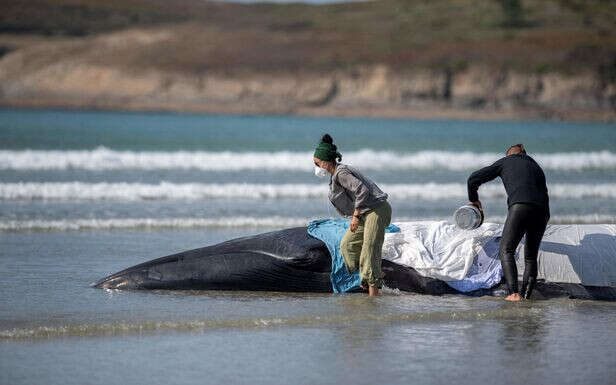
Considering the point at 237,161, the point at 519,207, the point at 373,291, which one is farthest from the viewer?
the point at 237,161

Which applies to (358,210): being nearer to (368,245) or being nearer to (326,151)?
(368,245)

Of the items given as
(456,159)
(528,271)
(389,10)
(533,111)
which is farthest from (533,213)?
(389,10)

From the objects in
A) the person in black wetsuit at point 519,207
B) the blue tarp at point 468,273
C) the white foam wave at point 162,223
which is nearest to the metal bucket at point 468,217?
the person in black wetsuit at point 519,207

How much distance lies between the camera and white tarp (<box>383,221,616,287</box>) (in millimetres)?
10023

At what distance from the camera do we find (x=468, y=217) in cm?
998

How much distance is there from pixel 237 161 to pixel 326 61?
3006 inches

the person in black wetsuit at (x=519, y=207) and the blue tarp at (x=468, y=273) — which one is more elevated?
the person in black wetsuit at (x=519, y=207)

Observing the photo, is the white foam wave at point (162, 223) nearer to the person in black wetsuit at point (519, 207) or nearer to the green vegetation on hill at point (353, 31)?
the person in black wetsuit at point (519, 207)

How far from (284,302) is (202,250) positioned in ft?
3.76

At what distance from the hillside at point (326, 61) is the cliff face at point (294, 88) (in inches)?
4.3

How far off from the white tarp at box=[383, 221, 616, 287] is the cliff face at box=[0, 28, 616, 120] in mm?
81038

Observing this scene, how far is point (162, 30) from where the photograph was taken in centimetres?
11969

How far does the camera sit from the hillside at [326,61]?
9588 centimetres

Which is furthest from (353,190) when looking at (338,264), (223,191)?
(223,191)
